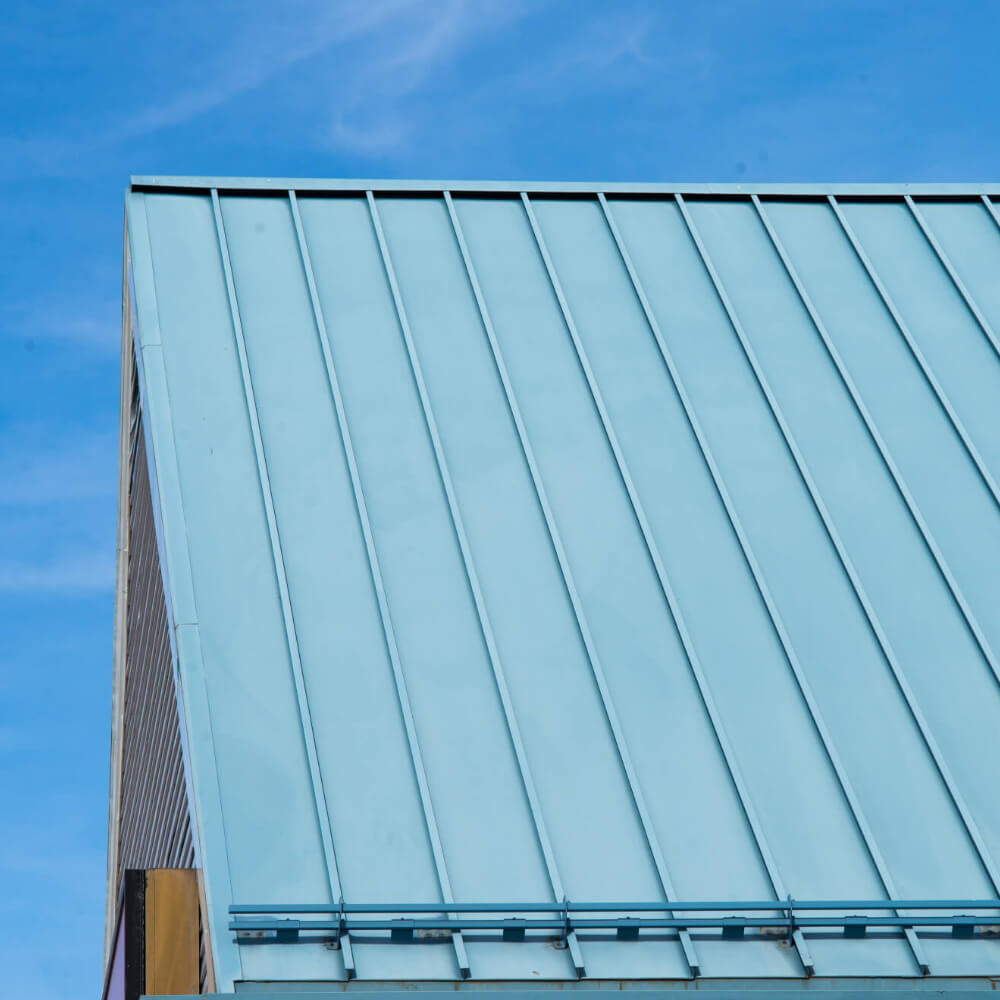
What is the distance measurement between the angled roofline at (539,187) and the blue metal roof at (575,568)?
6cm

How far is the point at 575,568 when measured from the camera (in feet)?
33.0

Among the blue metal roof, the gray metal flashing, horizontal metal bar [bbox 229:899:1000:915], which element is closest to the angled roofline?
the blue metal roof

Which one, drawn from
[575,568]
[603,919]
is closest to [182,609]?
[575,568]

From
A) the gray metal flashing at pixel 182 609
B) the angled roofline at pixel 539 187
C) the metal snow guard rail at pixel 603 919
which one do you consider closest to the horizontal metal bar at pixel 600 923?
the metal snow guard rail at pixel 603 919

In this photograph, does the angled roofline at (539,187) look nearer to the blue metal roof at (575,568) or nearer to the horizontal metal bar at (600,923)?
the blue metal roof at (575,568)

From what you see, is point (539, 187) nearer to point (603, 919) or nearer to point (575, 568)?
point (575, 568)

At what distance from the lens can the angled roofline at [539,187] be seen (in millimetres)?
13625

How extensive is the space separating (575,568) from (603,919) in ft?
8.83

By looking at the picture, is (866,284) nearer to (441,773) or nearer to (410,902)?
(441,773)

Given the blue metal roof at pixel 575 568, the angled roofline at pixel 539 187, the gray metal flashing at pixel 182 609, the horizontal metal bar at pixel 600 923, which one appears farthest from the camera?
the angled roofline at pixel 539 187

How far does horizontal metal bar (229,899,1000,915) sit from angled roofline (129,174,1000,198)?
7687 millimetres

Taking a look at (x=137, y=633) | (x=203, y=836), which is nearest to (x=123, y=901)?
(x=203, y=836)

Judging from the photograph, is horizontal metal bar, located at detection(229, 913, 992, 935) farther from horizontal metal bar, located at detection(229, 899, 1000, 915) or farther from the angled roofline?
the angled roofline

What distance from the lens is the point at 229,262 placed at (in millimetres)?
12586
